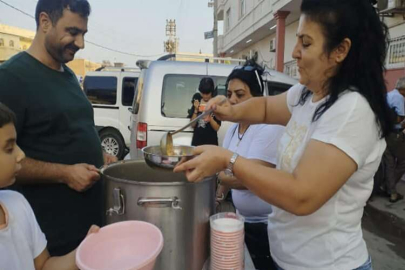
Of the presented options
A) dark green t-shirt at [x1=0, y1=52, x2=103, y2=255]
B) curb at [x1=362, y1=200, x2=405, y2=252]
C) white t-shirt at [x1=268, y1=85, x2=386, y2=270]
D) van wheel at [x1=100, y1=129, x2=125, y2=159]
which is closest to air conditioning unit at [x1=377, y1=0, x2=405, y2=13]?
curb at [x1=362, y1=200, x2=405, y2=252]

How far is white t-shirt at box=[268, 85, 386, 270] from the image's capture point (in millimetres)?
1025

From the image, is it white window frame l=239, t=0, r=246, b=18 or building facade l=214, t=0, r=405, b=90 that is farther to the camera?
white window frame l=239, t=0, r=246, b=18

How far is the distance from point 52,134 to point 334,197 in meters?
1.32

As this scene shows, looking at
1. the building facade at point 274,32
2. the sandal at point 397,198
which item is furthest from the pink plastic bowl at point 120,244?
the sandal at point 397,198

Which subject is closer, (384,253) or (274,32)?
(384,253)

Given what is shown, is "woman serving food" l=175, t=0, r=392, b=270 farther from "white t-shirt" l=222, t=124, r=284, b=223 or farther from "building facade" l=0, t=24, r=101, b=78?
"building facade" l=0, t=24, r=101, b=78

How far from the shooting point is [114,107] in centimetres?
820

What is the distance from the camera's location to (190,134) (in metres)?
4.11

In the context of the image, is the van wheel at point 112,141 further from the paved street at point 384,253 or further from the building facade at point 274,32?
the paved street at point 384,253

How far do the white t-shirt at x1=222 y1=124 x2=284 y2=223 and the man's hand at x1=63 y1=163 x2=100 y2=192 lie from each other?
0.89 meters

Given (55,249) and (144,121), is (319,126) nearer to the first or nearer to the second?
(55,249)

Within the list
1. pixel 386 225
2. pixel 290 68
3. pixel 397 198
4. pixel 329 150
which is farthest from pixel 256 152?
pixel 290 68

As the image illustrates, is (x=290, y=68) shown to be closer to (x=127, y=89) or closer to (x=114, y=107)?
(x=127, y=89)

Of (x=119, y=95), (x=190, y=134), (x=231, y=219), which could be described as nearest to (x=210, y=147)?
(x=231, y=219)
